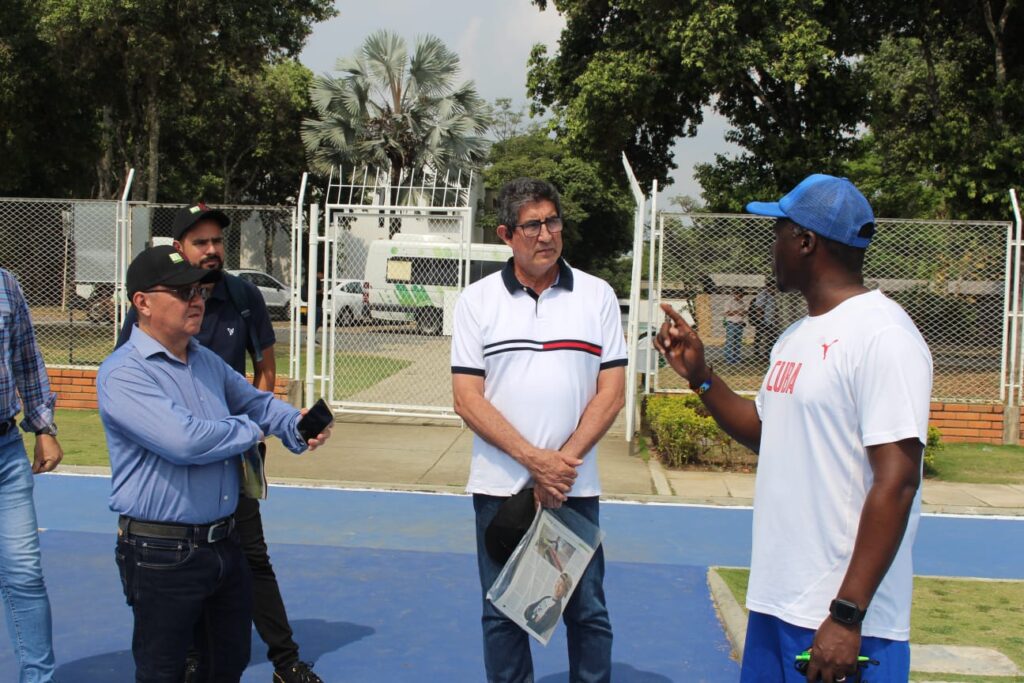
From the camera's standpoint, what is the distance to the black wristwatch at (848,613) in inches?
92.5

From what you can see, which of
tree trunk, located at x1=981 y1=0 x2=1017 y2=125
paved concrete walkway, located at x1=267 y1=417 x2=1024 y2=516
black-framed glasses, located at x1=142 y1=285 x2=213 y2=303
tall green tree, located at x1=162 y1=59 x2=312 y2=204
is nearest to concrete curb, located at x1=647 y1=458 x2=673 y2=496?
paved concrete walkway, located at x1=267 y1=417 x2=1024 y2=516

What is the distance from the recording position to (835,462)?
2467 millimetres

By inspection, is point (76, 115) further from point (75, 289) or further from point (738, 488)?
point (738, 488)

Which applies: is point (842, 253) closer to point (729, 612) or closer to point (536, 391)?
point (536, 391)

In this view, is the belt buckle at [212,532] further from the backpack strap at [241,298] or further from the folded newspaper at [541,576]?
the backpack strap at [241,298]

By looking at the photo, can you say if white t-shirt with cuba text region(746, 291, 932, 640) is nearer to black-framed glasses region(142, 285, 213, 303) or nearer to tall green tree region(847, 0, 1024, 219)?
black-framed glasses region(142, 285, 213, 303)

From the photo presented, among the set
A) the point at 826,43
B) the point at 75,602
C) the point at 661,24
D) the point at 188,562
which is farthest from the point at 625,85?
the point at 188,562

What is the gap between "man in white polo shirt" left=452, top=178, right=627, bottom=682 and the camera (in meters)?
3.55

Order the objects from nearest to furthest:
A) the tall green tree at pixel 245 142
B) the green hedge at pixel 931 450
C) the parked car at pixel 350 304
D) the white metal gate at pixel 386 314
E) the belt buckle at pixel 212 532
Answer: the belt buckle at pixel 212 532
the green hedge at pixel 931 450
the white metal gate at pixel 386 314
the parked car at pixel 350 304
the tall green tree at pixel 245 142

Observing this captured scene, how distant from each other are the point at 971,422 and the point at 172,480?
9.97m

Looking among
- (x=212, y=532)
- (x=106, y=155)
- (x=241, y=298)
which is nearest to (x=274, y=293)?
(x=106, y=155)

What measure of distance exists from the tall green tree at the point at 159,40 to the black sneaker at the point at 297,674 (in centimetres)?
1775

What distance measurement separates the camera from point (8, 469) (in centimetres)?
396

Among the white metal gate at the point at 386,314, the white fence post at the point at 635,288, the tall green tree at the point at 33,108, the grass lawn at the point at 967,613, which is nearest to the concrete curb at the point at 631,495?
the white fence post at the point at 635,288
